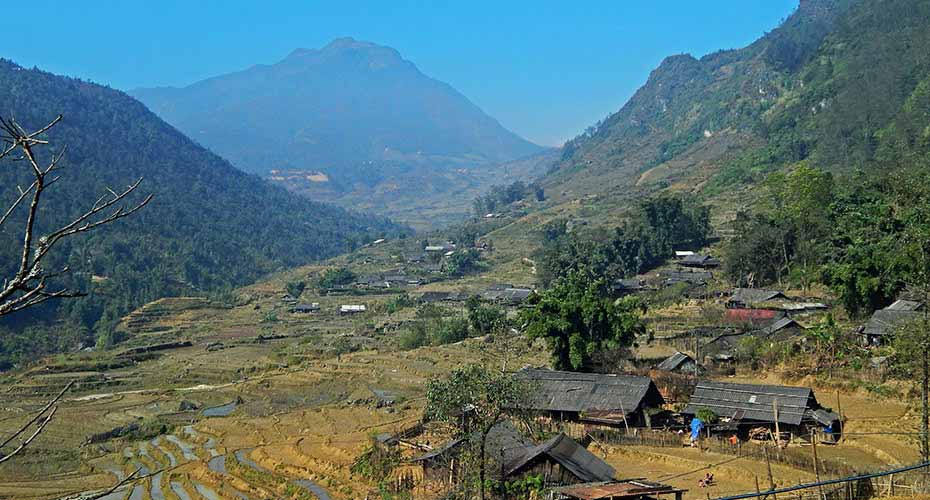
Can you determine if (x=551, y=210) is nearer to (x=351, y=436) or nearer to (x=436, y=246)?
(x=436, y=246)

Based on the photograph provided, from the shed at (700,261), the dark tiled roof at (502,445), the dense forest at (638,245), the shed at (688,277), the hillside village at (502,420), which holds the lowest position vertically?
the hillside village at (502,420)

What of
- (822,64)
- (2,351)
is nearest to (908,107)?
(822,64)

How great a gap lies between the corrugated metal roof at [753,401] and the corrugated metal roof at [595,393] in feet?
5.25

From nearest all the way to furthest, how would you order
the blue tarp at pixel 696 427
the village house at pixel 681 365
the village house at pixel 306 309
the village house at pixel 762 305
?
the blue tarp at pixel 696 427
the village house at pixel 681 365
the village house at pixel 762 305
the village house at pixel 306 309

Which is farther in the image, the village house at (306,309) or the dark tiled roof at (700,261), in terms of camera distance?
the village house at (306,309)

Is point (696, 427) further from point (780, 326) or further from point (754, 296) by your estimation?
point (754, 296)

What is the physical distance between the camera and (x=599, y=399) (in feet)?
92.2

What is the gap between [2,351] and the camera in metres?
62.2

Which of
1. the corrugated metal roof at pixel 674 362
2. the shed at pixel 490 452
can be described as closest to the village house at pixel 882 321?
the corrugated metal roof at pixel 674 362

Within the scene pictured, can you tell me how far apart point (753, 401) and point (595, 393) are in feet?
18.2

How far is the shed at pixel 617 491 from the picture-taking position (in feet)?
54.9

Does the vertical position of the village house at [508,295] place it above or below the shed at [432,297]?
above

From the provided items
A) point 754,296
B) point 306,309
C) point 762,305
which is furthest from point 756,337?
point 306,309

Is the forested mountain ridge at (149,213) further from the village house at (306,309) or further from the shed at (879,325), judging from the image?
the shed at (879,325)
